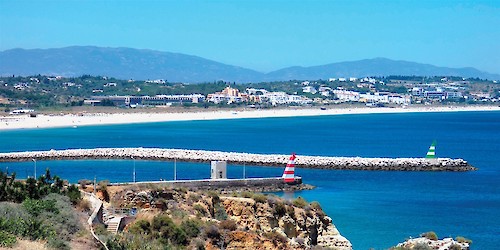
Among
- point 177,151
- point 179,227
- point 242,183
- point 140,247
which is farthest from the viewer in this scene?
point 177,151

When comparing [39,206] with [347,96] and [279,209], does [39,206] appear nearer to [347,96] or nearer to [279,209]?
[279,209]

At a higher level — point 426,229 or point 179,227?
point 179,227

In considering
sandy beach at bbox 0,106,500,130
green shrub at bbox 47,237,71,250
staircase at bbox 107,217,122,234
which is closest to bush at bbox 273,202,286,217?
staircase at bbox 107,217,122,234

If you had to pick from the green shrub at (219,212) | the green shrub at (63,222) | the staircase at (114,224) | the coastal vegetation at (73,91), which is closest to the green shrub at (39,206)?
the green shrub at (63,222)

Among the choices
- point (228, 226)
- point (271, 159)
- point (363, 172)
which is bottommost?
point (363, 172)

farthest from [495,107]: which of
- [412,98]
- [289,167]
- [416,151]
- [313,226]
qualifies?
[313,226]

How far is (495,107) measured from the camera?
7456 inches

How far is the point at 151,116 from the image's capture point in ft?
385

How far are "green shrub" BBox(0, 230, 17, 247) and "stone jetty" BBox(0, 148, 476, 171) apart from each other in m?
39.5

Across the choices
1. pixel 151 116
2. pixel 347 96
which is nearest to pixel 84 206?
pixel 151 116

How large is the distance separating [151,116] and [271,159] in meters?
65.8

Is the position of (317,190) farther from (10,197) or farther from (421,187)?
(10,197)

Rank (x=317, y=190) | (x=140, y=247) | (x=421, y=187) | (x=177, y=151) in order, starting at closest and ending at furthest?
(x=140, y=247), (x=317, y=190), (x=421, y=187), (x=177, y=151)

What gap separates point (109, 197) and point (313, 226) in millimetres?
5244
